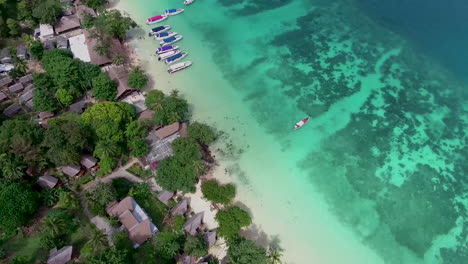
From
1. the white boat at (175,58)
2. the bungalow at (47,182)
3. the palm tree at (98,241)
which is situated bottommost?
the palm tree at (98,241)

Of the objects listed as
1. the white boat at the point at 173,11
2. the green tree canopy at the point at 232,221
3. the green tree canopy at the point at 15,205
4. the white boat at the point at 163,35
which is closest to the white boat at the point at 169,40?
the white boat at the point at 163,35

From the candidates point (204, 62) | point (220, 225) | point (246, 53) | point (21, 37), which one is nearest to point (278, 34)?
point (246, 53)

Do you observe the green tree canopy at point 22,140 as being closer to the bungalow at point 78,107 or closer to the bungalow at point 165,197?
the bungalow at point 78,107

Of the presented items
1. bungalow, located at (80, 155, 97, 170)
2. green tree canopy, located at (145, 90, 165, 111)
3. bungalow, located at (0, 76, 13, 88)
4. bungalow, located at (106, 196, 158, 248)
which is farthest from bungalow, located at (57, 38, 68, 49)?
bungalow, located at (106, 196, 158, 248)

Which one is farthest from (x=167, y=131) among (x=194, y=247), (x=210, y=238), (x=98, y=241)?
(x=194, y=247)

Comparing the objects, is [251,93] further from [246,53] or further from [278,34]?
[278,34]

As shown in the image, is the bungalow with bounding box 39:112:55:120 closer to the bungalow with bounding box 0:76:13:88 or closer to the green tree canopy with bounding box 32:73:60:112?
the green tree canopy with bounding box 32:73:60:112
